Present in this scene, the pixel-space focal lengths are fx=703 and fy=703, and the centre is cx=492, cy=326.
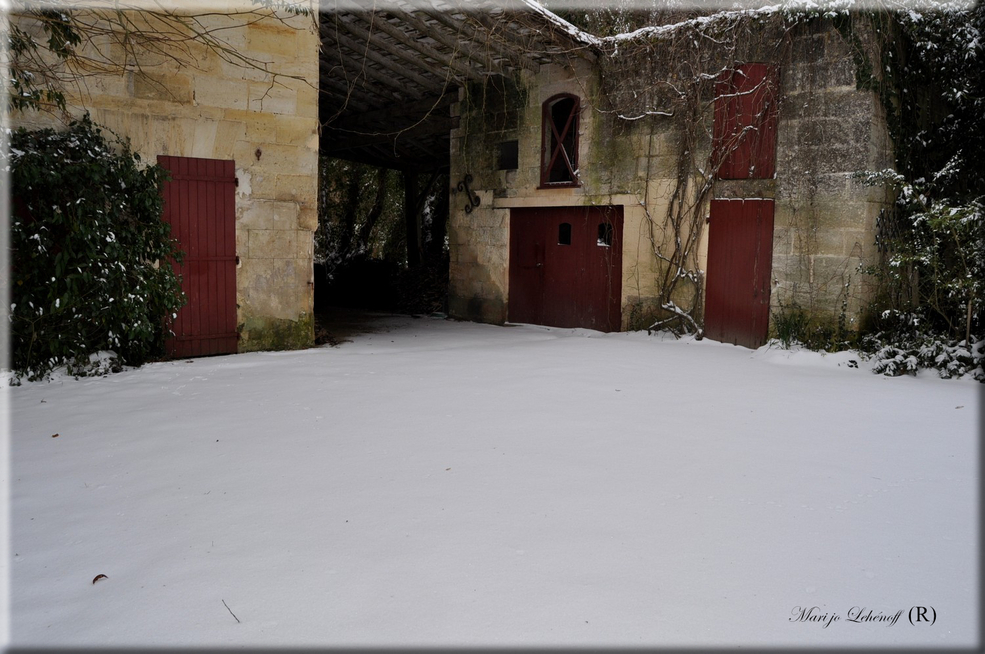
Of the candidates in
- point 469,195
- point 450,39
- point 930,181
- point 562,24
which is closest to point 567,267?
point 469,195

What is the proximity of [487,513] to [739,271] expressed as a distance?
5.64 meters

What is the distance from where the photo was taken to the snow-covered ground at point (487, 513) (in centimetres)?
215

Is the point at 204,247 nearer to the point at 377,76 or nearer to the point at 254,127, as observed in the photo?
the point at 254,127

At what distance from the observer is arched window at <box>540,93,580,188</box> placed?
9.09 metres

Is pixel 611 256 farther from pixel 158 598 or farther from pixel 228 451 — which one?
pixel 158 598

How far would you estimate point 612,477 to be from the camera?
342 cm

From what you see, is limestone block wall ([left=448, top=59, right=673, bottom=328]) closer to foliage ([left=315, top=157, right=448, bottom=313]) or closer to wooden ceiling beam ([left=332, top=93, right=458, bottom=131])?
wooden ceiling beam ([left=332, top=93, right=458, bottom=131])

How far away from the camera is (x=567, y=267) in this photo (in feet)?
30.6

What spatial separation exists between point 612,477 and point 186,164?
16.7 ft

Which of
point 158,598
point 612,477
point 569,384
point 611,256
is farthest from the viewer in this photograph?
point 611,256

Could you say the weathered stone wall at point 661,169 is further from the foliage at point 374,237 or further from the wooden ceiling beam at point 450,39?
the foliage at point 374,237

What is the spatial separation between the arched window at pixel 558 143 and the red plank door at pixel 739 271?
83.4 inches

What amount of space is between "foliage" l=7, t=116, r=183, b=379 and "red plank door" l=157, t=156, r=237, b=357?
0.31 meters

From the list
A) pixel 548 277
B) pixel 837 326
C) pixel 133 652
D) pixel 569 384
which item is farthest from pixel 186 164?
pixel 837 326
